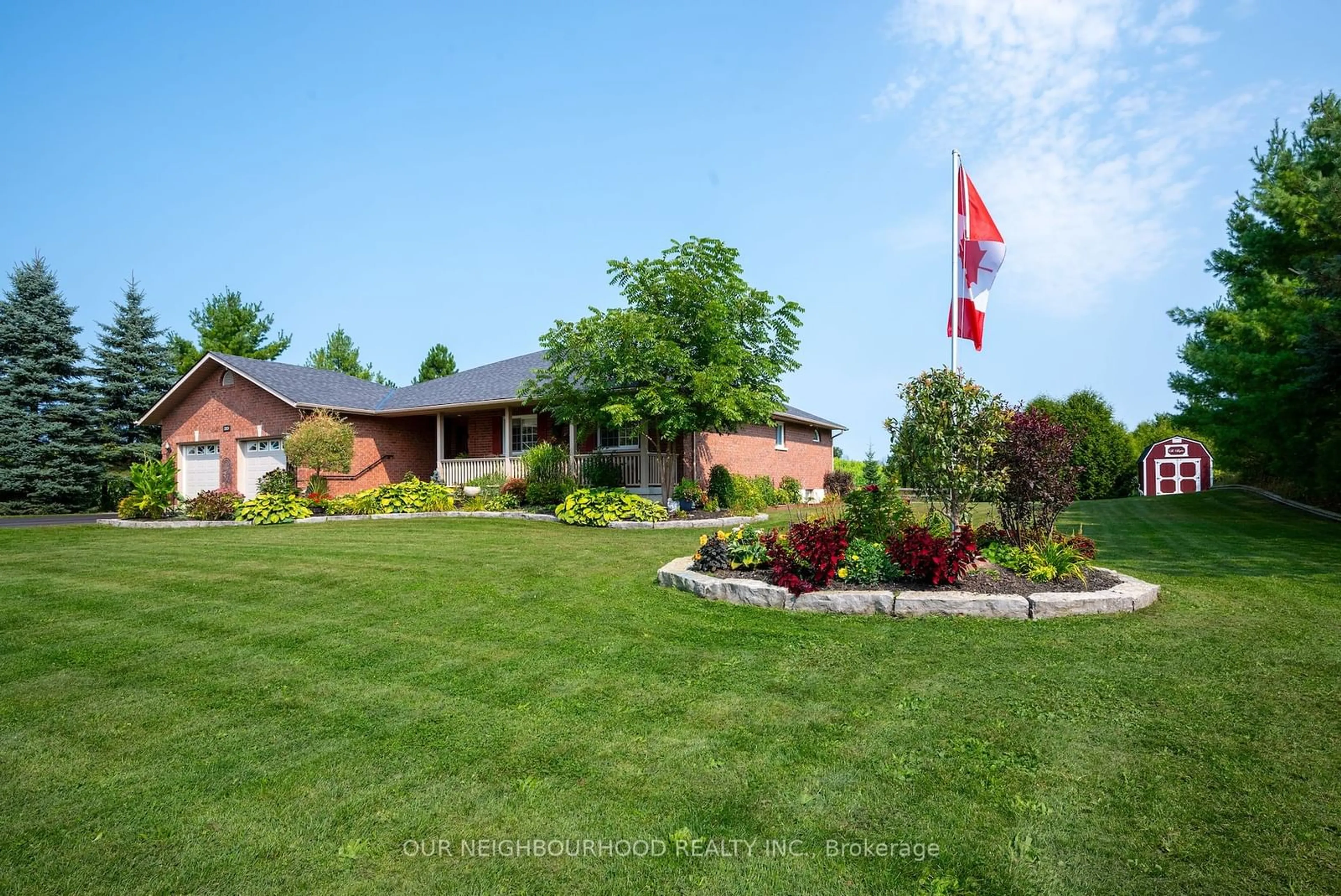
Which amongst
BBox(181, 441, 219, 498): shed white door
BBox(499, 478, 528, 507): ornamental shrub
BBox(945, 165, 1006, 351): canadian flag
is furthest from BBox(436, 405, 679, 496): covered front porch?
BBox(945, 165, 1006, 351): canadian flag

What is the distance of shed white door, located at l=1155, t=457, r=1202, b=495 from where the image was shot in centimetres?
2400

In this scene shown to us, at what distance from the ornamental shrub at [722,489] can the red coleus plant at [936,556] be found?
35.2ft

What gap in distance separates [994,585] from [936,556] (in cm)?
68

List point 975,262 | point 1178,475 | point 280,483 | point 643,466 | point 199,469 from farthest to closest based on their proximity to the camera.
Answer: point 1178,475 < point 199,469 < point 280,483 < point 643,466 < point 975,262

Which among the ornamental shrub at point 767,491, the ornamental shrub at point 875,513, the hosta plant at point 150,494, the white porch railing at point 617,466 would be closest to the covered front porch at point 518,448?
the white porch railing at point 617,466

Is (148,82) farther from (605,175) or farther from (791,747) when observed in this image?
(791,747)

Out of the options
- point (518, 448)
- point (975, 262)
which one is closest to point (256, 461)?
point (518, 448)

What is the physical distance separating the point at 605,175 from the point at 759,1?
4.23m

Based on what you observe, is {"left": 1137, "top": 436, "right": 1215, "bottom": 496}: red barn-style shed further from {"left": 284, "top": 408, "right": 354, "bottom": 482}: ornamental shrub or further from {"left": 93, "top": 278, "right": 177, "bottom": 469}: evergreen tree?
{"left": 93, "top": 278, "right": 177, "bottom": 469}: evergreen tree

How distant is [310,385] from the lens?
21531mm

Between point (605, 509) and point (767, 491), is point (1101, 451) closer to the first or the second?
point (767, 491)

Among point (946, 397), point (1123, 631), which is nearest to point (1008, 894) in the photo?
point (1123, 631)

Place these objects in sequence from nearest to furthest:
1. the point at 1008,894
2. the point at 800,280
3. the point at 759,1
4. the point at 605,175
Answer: the point at 1008,894 → the point at 759,1 → the point at 605,175 → the point at 800,280

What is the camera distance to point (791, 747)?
133 inches
